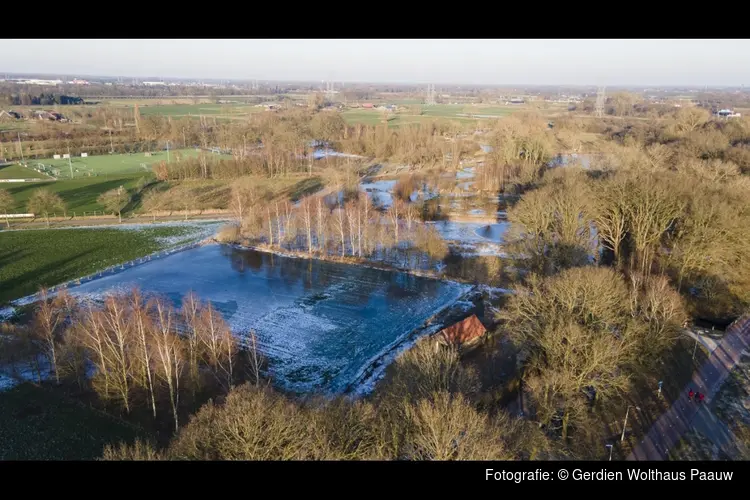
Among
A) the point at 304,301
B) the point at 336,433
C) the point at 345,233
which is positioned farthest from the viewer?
the point at 345,233

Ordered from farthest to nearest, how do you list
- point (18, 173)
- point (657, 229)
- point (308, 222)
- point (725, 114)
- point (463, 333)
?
point (725, 114) → point (18, 173) → point (308, 222) → point (657, 229) → point (463, 333)

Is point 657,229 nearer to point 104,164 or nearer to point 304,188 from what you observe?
point 304,188

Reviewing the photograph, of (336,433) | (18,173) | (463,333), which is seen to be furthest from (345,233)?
(18,173)

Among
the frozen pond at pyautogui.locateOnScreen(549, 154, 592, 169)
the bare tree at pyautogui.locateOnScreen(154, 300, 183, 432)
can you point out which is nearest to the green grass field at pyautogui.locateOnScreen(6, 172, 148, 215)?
the bare tree at pyautogui.locateOnScreen(154, 300, 183, 432)

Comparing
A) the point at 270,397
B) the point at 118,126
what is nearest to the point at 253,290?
the point at 270,397

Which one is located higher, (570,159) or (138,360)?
(570,159)

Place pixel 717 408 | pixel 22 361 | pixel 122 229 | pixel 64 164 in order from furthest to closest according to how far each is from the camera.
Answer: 1. pixel 64 164
2. pixel 122 229
3. pixel 22 361
4. pixel 717 408

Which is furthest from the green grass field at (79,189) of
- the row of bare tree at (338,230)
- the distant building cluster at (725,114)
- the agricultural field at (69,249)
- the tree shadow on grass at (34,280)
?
the distant building cluster at (725,114)
